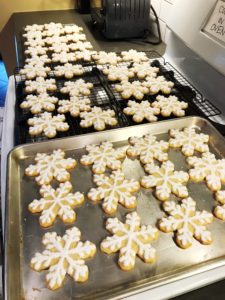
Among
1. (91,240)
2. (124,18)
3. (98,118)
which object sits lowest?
(91,240)

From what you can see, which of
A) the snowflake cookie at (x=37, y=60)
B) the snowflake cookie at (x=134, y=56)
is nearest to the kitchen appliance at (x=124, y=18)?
the snowflake cookie at (x=134, y=56)

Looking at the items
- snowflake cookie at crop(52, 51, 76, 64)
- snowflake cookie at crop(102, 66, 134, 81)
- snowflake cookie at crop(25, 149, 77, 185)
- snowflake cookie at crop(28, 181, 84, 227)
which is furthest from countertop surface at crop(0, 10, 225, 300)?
snowflake cookie at crop(28, 181, 84, 227)

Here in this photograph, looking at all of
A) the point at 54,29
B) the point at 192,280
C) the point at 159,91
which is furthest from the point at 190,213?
the point at 54,29

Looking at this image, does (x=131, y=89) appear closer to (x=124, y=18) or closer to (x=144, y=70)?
(x=144, y=70)

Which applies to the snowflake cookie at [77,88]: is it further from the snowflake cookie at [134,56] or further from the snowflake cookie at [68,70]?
the snowflake cookie at [134,56]

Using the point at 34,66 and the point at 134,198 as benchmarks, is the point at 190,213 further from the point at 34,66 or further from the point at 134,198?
the point at 34,66

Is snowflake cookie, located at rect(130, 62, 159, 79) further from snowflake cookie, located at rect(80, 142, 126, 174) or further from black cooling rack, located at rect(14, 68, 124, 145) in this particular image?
snowflake cookie, located at rect(80, 142, 126, 174)

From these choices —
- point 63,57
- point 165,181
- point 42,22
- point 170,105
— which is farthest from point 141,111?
point 42,22
